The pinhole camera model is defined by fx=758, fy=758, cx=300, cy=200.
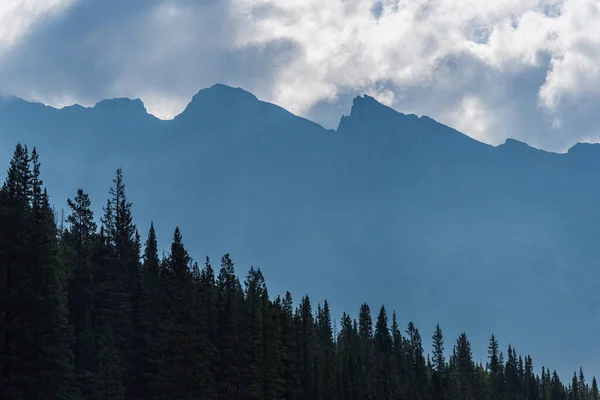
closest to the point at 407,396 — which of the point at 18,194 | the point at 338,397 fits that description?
the point at 338,397

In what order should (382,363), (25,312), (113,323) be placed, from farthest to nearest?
(382,363) < (113,323) < (25,312)

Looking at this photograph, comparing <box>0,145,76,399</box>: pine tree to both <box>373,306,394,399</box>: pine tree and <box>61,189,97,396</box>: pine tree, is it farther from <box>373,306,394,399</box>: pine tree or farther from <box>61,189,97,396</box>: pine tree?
<box>373,306,394,399</box>: pine tree

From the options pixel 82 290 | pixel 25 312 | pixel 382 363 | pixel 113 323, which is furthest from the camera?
pixel 382 363

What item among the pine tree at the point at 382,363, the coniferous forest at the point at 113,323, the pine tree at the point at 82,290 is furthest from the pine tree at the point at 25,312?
the pine tree at the point at 382,363

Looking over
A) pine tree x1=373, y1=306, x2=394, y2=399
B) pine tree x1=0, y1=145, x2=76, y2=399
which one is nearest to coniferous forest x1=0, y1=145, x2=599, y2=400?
pine tree x1=0, y1=145, x2=76, y2=399

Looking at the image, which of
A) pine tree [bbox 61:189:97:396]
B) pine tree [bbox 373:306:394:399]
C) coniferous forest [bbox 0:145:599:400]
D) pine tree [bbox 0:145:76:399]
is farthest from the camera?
pine tree [bbox 373:306:394:399]

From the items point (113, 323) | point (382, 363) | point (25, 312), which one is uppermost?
point (382, 363)

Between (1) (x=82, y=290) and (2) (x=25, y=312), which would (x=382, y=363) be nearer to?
(1) (x=82, y=290)

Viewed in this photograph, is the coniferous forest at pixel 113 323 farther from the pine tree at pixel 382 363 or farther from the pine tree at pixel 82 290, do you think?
the pine tree at pixel 382 363

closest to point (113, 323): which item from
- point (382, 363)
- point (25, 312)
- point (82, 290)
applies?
point (82, 290)

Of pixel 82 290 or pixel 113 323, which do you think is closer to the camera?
pixel 113 323

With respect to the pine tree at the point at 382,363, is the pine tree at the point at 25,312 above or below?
below

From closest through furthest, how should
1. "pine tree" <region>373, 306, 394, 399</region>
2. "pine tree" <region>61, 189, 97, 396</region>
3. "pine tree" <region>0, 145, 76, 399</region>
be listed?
"pine tree" <region>0, 145, 76, 399</region>
"pine tree" <region>61, 189, 97, 396</region>
"pine tree" <region>373, 306, 394, 399</region>

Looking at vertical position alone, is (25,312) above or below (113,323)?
below
